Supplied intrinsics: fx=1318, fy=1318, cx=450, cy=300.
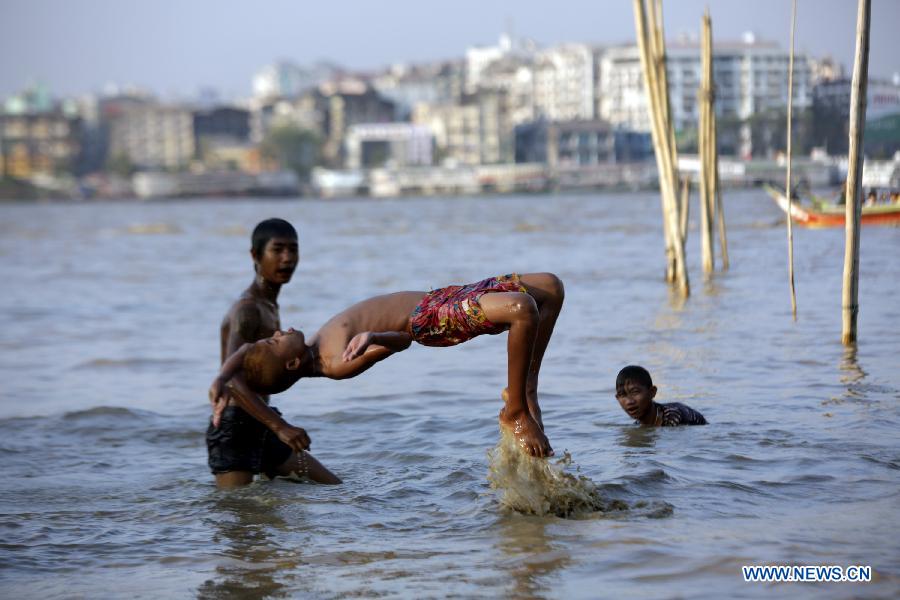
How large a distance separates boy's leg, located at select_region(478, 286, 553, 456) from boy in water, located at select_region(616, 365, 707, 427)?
232 cm

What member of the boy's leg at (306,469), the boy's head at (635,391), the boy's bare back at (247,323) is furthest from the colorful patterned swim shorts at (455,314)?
the boy's head at (635,391)

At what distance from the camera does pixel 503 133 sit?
15088cm

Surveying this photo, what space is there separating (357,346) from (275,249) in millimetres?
934

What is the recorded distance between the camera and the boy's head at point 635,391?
26.7 feet

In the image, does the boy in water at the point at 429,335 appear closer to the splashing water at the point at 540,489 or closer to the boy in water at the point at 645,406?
the splashing water at the point at 540,489

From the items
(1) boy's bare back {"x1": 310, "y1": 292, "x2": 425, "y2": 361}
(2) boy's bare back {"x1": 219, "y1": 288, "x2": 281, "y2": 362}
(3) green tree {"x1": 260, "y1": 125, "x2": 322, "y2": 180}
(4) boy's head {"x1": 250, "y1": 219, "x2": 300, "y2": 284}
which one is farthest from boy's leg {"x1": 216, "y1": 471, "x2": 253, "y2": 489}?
(3) green tree {"x1": 260, "y1": 125, "x2": 322, "y2": 180}

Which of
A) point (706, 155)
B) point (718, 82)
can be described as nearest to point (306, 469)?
point (706, 155)

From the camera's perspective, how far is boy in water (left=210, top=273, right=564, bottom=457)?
5719 millimetres

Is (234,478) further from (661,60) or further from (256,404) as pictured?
(661,60)

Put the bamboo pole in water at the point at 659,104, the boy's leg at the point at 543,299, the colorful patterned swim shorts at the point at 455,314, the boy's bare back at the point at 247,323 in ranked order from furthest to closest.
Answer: the bamboo pole in water at the point at 659,104 → the boy's bare back at the point at 247,323 → the boy's leg at the point at 543,299 → the colorful patterned swim shorts at the point at 455,314

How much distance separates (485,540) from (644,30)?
9480mm

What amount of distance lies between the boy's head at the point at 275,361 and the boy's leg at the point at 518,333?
2.82 ft

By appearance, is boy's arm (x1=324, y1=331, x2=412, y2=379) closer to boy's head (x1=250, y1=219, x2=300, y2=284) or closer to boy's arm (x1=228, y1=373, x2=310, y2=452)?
boy's arm (x1=228, y1=373, x2=310, y2=452)

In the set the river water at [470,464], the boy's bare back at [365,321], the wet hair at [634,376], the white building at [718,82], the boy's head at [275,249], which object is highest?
the white building at [718,82]
